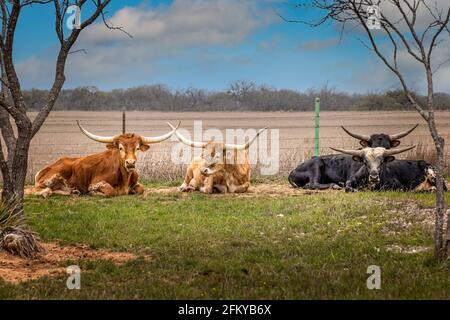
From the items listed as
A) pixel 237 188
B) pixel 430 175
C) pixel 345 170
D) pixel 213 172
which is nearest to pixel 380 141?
pixel 345 170

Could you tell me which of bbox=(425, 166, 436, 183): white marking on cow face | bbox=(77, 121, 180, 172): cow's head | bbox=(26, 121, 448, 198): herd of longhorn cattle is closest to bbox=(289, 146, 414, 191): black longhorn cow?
bbox=(26, 121, 448, 198): herd of longhorn cattle

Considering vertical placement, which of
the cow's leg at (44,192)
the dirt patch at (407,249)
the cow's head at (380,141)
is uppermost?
the cow's head at (380,141)

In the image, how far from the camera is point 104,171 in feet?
47.8

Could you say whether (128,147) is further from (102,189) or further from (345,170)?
(345,170)

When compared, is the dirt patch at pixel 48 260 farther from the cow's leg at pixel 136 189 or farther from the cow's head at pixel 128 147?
the cow's leg at pixel 136 189

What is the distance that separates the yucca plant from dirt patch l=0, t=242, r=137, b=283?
9 cm

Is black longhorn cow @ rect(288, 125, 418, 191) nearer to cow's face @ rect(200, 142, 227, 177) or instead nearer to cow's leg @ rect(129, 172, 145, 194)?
cow's face @ rect(200, 142, 227, 177)

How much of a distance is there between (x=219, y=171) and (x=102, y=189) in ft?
8.04

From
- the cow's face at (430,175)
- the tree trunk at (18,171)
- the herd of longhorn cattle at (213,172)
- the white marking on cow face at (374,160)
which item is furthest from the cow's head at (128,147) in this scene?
the cow's face at (430,175)

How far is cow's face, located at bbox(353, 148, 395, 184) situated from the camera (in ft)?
45.9

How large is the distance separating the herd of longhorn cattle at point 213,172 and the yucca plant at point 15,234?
5168 mm

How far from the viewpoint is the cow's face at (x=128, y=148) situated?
13.9m

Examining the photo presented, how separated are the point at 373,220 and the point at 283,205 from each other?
95.2 inches

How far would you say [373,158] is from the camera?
562 inches
